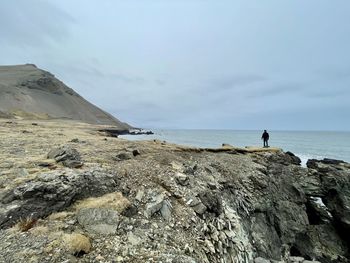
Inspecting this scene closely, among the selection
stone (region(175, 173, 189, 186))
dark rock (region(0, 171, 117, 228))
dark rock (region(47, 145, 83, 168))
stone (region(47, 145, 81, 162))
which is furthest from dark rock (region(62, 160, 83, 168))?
stone (region(175, 173, 189, 186))

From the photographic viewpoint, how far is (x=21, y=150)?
25328mm

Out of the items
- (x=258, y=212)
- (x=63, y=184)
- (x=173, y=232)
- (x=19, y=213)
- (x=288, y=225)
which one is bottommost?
(x=288, y=225)

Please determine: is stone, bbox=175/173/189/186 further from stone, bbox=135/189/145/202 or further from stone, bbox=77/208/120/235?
stone, bbox=77/208/120/235

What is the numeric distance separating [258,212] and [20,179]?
19025mm

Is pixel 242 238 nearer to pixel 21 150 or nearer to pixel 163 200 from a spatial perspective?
pixel 163 200

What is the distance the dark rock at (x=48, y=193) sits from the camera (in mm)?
12789

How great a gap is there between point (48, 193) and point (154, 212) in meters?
5.59

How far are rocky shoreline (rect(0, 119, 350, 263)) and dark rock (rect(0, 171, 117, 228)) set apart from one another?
5cm

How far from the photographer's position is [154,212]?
1548 cm

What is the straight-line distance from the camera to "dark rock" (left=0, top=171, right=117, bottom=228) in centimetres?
1279

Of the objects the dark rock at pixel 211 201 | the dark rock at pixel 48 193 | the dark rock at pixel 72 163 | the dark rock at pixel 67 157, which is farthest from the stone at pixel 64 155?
the dark rock at pixel 211 201

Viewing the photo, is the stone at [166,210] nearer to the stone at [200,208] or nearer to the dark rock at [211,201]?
the stone at [200,208]

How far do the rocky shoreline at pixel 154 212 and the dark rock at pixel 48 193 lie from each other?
0.05 meters

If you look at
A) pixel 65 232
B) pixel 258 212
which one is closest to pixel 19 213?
pixel 65 232
